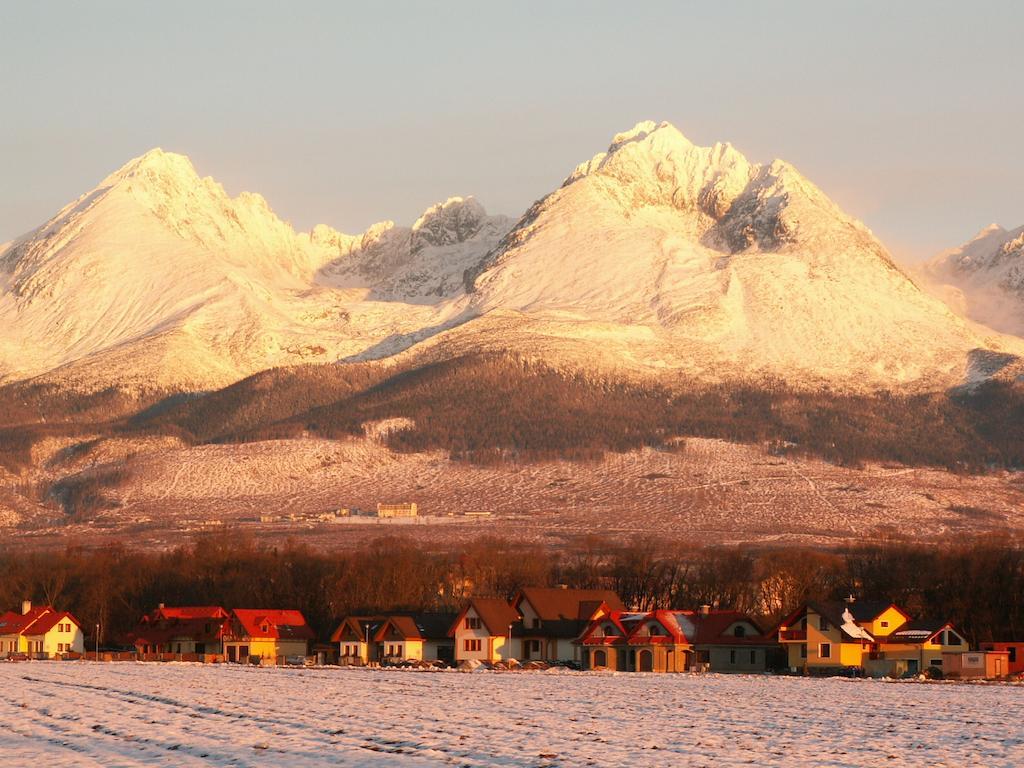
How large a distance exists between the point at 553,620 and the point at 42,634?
35923 mm

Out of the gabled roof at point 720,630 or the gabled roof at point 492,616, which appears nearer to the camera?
the gabled roof at point 720,630

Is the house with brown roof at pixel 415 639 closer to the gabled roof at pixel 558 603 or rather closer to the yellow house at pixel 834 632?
the gabled roof at pixel 558 603

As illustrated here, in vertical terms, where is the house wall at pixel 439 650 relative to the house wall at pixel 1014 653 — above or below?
below

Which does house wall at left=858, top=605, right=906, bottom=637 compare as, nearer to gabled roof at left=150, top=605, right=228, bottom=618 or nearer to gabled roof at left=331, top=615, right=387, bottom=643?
gabled roof at left=331, top=615, right=387, bottom=643

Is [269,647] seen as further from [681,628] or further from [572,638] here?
[681,628]

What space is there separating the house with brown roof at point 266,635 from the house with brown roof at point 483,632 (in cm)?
1171

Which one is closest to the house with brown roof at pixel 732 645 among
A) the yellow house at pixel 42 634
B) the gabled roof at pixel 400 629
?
the gabled roof at pixel 400 629

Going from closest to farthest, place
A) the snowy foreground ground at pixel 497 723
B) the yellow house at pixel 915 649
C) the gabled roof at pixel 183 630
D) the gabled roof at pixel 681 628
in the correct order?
the snowy foreground ground at pixel 497 723 → the yellow house at pixel 915 649 → the gabled roof at pixel 681 628 → the gabled roof at pixel 183 630

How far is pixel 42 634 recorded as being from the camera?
131500 mm

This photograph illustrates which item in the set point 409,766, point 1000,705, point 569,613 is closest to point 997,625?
point 569,613

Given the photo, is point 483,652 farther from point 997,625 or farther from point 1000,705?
point 1000,705

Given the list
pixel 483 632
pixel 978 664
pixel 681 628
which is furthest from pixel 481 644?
pixel 978 664

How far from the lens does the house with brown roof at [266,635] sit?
124 metres

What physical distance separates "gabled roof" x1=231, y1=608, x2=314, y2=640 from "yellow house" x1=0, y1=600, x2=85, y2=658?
1183 centimetres
